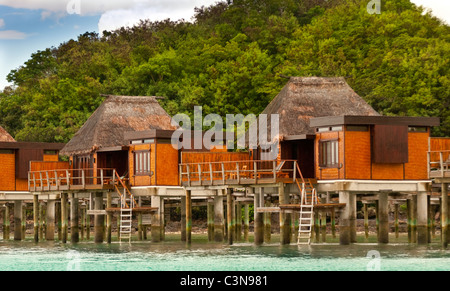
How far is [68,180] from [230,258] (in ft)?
45.2

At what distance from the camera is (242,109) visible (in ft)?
240

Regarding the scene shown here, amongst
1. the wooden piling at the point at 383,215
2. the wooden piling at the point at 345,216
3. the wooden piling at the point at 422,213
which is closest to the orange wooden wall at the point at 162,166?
the wooden piling at the point at 345,216

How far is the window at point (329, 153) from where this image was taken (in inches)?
1651

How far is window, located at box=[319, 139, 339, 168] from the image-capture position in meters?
41.9

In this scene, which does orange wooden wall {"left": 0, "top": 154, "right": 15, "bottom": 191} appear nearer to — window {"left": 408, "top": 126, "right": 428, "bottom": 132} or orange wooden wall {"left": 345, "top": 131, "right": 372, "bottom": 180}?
orange wooden wall {"left": 345, "top": 131, "right": 372, "bottom": 180}

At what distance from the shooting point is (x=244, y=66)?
74.1 m

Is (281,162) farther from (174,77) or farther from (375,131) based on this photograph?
(174,77)

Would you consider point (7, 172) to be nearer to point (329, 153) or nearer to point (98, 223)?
point (98, 223)

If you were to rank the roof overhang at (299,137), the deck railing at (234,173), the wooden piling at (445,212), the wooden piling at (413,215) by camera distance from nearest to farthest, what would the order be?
the wooden piling at (445,212) → the deck railing at (234,173) → the roof overhang at (299,137) → the wooden piling at (413,215)

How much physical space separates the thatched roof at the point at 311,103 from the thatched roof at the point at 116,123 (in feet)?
28.6

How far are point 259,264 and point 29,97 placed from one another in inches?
1976

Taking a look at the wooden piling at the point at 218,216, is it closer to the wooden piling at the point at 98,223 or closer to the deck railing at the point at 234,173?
the deck railing at the point at 234,173

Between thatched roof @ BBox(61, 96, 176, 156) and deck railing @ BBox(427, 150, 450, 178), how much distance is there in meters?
16.7

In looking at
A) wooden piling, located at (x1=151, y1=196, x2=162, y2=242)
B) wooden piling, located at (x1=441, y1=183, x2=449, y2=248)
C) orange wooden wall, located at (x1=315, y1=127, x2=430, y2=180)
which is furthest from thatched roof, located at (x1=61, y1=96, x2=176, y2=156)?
wooden piling, located at (x1=441, y1=183, x2=449, y2=248)
